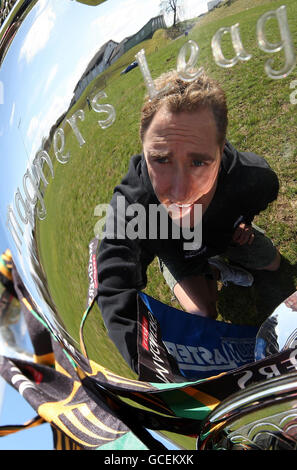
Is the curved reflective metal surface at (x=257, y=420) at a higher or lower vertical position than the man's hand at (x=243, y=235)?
lower

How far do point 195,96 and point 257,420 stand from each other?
0.61 meters

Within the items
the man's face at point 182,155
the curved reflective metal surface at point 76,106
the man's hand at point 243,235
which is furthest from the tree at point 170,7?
the man's hand at point 243,235

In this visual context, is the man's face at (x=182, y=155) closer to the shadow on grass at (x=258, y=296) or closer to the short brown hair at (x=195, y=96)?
the short brown hair at (x=195, y=96)

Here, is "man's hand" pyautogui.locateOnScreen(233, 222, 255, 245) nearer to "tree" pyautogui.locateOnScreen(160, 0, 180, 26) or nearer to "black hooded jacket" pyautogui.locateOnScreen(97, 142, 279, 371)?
"black hooded jacket" pyautogui.locateOnScreen(97, 142, 279, 371)

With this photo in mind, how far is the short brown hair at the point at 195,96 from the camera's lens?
0.67 m

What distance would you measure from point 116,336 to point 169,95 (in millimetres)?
455

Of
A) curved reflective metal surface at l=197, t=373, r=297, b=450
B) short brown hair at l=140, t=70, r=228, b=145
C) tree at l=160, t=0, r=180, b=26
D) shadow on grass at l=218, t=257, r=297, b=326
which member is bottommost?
curved reflective metal surface at l=197, t=373, r=297, b=450

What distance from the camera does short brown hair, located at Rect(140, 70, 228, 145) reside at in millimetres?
670

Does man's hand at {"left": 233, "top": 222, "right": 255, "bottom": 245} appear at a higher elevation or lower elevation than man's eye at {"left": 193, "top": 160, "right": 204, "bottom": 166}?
lower

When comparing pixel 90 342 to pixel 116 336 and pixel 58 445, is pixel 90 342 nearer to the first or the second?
pixel 116 336

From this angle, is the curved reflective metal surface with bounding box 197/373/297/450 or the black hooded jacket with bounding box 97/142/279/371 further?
the curved reflective metal surface with bounding box 197/373/297/450

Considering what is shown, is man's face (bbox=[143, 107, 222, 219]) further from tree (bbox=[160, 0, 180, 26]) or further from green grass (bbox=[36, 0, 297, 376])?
tree (bbox=[160, 0, 180, 26])

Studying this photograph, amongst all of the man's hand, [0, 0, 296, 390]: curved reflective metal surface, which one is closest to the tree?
[0, 0, 296, 390]: curved reflective metal surface
